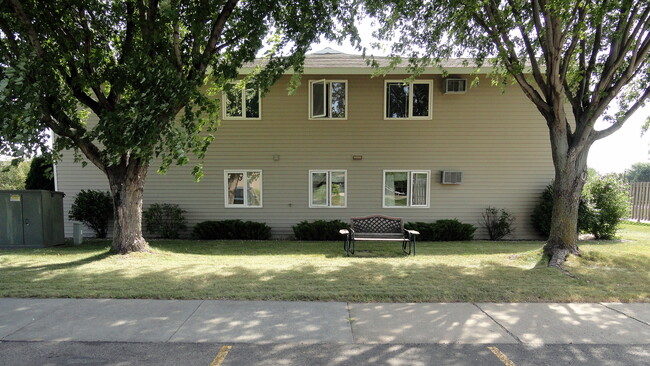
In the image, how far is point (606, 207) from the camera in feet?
36.5

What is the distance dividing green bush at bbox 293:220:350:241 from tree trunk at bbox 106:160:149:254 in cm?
469

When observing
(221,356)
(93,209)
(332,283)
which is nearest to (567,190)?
(332,283)

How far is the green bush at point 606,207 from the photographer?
36.2 feet

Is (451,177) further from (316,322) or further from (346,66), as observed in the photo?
(316,322)

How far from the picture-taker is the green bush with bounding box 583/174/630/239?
11039 millimetres

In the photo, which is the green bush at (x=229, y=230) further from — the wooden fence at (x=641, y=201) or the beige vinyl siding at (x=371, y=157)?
the wooden fence at (x=641, y=201)

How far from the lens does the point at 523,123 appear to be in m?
11.6

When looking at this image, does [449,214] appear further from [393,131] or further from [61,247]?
[61,247]

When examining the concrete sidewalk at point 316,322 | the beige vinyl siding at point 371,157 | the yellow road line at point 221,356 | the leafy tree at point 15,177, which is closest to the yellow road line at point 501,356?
the concrete sidewalk at point 316,322

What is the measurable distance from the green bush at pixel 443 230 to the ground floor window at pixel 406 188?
0.80 metres

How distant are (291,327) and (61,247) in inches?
344

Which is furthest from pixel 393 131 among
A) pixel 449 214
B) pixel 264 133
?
pixel 264 133

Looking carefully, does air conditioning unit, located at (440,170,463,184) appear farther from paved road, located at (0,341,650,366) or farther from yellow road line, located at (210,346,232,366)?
yellow road line, located at (210,346,232,366)

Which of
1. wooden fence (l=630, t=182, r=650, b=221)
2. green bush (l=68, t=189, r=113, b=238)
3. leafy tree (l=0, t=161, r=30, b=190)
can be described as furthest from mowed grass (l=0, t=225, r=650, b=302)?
leafy tree (l=0, t=161, r=30, b=190)
